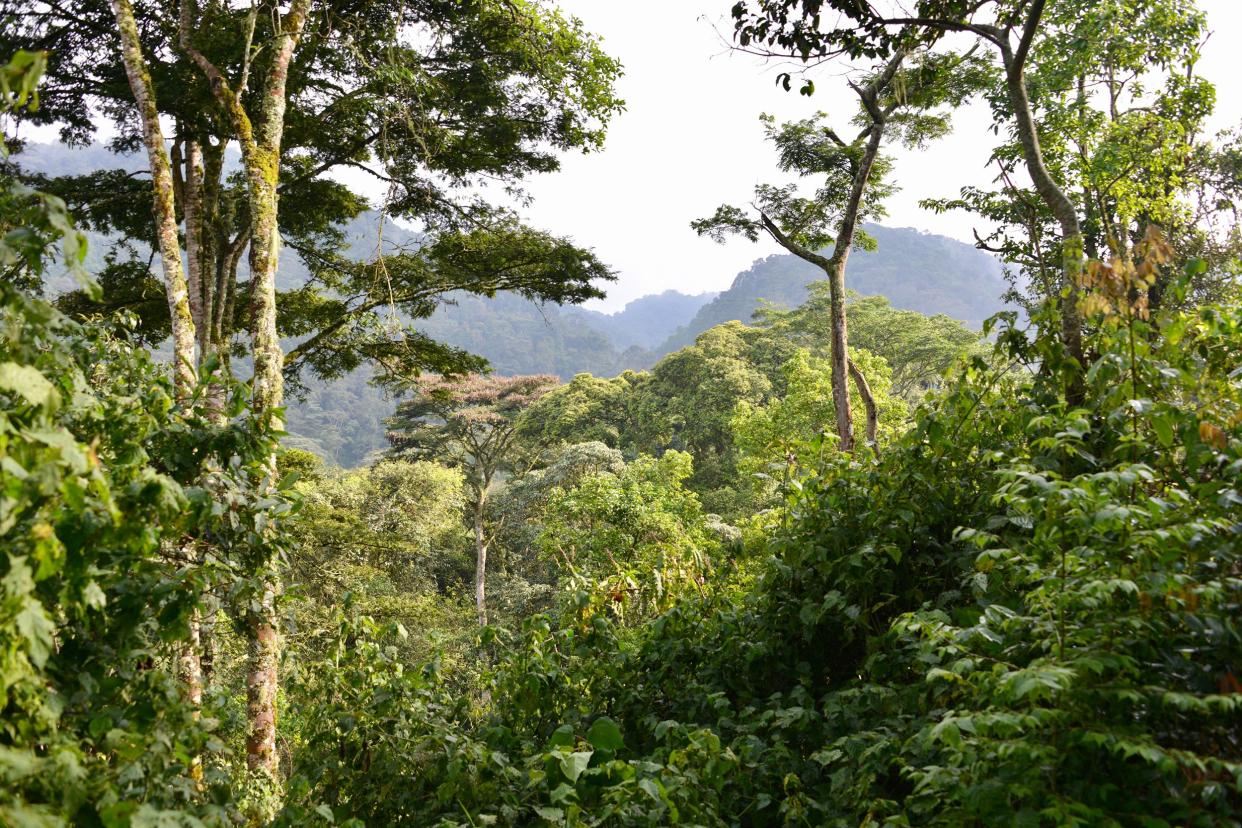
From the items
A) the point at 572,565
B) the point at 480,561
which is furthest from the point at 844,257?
the point at 480,561

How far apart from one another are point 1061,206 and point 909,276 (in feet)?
414

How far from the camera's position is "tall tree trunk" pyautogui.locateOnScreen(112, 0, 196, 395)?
6035mm

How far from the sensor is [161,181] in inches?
254

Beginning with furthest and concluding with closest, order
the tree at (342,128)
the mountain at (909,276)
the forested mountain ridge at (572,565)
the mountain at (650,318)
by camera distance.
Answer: the mountain at (650,318) → the mountain at (909,276) → the tree at (342,128) → the forested mountain ridge at (572,565)

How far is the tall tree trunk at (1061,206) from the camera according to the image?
8.84ft

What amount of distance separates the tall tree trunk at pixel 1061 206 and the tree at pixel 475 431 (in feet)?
61.9

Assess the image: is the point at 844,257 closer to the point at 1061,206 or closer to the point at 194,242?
the point at 1061,206

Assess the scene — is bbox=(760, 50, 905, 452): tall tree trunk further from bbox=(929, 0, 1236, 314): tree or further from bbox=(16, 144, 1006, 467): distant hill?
bbox=(16, 144, 1006, 467): distant hill

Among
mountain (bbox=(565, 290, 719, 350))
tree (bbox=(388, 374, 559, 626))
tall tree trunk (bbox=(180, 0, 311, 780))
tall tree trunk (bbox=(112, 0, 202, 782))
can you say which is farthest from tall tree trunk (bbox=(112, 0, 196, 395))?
mountain (bbox=(565, 290, 719, 350))

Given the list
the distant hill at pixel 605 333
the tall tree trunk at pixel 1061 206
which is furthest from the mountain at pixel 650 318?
the tall tree trunk at pixel 1061 206

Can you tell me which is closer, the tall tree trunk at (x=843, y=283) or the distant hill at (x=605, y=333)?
the tall tree trunk at (x=843, y=283)

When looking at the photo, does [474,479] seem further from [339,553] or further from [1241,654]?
[1241,654]

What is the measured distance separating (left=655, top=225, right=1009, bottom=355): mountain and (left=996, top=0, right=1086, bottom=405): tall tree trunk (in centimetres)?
9683

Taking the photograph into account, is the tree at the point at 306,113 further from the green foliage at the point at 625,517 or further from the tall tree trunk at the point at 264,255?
the green foliage at the point at 625,517
